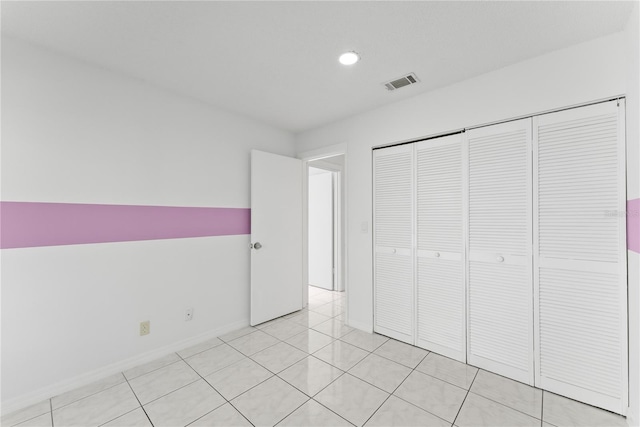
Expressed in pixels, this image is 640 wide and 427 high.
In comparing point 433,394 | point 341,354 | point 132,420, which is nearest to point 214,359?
point 132,420

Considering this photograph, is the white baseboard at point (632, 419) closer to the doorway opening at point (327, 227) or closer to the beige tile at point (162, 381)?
the beige tile at point (162, 381)

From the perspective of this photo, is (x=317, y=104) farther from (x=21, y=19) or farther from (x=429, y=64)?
(x=21, y=19)

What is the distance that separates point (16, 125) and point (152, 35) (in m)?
1.09

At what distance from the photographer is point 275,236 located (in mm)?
3283

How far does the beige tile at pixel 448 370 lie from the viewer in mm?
2035

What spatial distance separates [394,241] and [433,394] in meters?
1.32

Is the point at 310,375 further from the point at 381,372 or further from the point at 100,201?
the point at 100,201

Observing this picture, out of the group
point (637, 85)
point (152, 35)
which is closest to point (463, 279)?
point (637, 85)

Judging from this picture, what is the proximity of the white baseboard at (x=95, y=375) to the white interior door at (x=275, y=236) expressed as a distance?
0.64 meters

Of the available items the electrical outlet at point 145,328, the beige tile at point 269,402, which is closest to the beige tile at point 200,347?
the electrical outlet at point 145,328

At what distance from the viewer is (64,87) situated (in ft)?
6.38

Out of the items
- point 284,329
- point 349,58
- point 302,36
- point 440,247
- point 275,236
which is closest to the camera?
point 302,36

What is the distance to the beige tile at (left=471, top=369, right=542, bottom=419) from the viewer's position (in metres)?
1.74

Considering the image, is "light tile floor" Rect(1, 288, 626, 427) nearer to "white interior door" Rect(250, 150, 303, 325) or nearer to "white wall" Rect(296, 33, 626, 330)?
"white interior door" Rect(250, 150, 303, 325)
